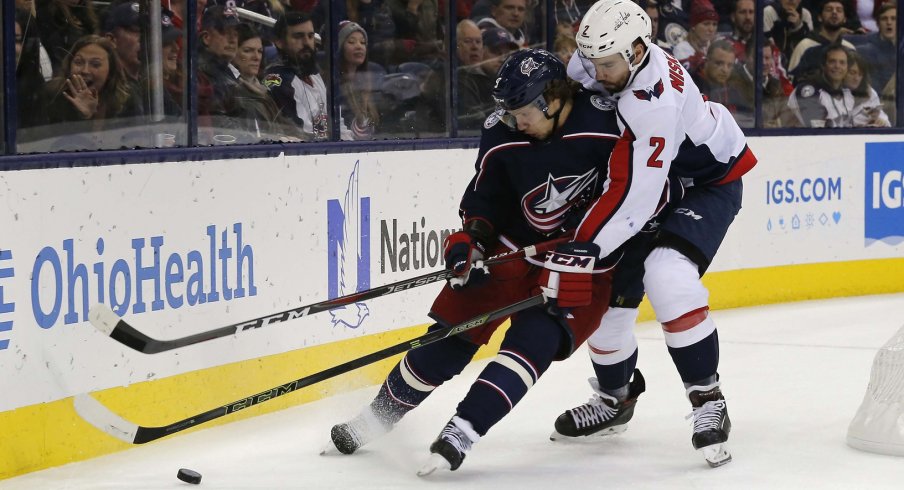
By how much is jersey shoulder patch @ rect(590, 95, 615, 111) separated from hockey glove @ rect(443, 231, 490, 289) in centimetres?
44

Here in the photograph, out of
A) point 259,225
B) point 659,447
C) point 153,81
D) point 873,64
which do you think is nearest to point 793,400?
point 659,447

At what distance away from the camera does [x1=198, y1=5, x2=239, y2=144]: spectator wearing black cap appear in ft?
13.9

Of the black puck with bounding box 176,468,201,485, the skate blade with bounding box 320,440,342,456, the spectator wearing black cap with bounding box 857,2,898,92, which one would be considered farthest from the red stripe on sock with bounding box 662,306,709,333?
the spectator wearing black cap with bounding box 857,2,898,92

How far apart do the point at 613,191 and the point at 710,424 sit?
624mm

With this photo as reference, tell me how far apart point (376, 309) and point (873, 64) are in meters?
3.45

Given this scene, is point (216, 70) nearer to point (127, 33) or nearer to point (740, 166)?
point (127, 33)

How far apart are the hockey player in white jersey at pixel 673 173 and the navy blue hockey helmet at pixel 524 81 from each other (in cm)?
13

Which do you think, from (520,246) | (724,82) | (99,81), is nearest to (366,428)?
(520,246)

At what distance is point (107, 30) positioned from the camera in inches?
153

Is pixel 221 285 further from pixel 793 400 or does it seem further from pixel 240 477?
pixel 793 400

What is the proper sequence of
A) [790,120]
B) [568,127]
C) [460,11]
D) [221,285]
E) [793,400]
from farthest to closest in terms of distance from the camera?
→ [790,120] → [460,11] → [793,400] → [221,285] → [568,127]

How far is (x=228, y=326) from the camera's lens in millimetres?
3316

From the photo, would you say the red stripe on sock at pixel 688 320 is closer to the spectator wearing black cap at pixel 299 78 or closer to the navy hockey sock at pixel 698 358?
the navy hockey sock at pixel 698 358

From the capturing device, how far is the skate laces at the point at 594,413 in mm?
3783
